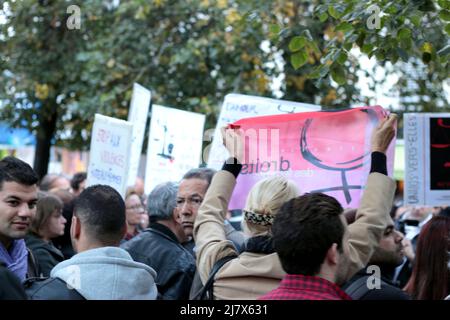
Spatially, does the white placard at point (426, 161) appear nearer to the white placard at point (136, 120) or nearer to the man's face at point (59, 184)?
the white placard at point (136, 120)

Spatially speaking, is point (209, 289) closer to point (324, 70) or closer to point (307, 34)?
point (324, 70)

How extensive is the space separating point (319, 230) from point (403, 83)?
12636 millimetres

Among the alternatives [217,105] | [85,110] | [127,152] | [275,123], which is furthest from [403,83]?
[275,123]

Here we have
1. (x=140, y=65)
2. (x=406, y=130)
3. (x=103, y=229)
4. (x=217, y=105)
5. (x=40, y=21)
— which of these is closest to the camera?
(x=103, y=229)

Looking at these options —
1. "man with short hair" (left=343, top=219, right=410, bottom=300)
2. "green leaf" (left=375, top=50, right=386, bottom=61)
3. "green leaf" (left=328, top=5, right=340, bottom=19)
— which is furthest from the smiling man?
"green leaf" (left=375, top=50, right=386, bottom=61)

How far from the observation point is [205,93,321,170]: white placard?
677 centimetres

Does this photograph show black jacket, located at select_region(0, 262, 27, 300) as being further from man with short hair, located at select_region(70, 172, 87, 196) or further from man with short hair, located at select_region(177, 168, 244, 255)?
man with short hair, located at select_region(70, 172, 87, 196)

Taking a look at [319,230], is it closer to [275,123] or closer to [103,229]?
[103,229]

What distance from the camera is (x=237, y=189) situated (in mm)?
5828

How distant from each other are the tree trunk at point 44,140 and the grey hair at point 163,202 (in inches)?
486

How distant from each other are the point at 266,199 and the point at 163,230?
1.85m

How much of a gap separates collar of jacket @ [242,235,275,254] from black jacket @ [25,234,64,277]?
7.68ft

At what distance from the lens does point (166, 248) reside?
5.43 meters

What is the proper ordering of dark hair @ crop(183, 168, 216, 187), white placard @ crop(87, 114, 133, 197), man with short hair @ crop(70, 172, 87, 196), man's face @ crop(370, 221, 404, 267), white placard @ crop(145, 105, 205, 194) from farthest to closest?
man with short hair @ crop(70, 172, 87, 196)
white placard @ crop(145, 105, 205, 194)
white placard @ crop(87, 114, 133, 197)
dark hair @ crop(183, 168, 216, 187)
man's face @ crop(370, 221, 404, 267)
